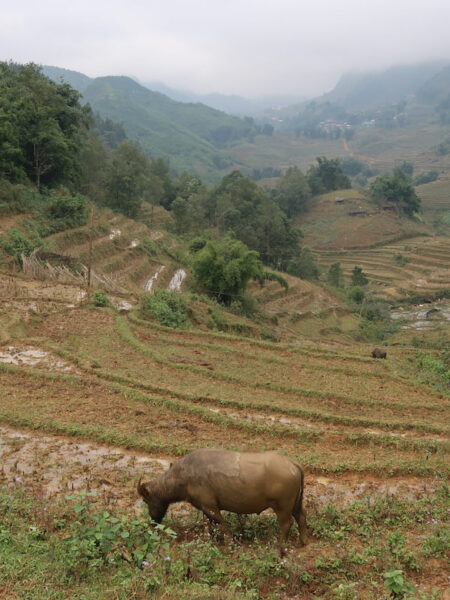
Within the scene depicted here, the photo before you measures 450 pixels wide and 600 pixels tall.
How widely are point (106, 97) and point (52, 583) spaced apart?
8647 inches

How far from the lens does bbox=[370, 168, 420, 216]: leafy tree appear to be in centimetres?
7994

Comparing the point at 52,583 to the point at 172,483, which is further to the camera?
the point at 172,483

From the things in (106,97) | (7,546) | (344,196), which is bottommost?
(7,546)

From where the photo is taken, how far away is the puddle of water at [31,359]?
43.7 feet

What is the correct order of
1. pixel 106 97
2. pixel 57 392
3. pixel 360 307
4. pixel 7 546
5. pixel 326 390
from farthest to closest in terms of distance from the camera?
pixel 106 97
pixel 360 307
pixel 326 390
pixel 57 392
pixel 7 546

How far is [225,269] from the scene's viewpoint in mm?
27453

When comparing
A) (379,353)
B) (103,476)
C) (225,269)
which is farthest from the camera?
(225,269)

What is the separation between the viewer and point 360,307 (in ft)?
138

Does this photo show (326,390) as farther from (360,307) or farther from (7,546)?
(360,307)

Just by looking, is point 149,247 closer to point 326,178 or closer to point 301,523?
point 301,523

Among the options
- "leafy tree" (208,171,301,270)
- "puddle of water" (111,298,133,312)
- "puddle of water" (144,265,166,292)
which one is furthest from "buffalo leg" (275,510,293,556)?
"leafy tree" (208,171,301,270)

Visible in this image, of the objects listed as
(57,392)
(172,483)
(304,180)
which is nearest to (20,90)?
(57,392)

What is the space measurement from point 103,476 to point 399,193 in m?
83.3

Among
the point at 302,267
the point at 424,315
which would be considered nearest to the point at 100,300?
the point at 302,267
